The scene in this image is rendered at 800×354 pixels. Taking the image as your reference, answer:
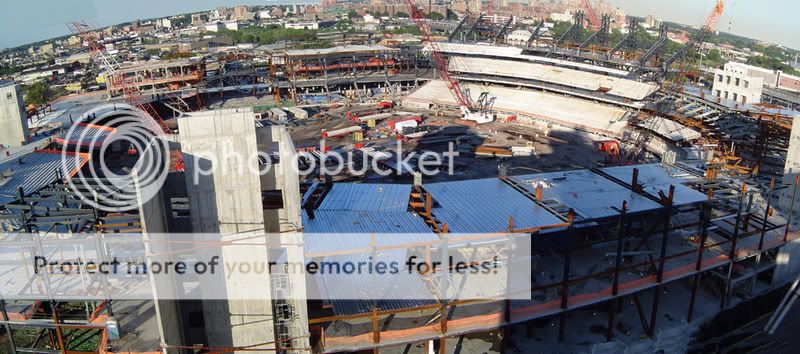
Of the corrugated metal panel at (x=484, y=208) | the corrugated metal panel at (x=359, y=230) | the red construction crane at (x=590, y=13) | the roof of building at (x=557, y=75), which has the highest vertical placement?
the red construction crane at (x=590, y=13)

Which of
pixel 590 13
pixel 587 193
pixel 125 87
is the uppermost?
pixel 590 13

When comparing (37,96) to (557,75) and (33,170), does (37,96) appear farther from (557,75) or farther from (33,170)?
(557,75)

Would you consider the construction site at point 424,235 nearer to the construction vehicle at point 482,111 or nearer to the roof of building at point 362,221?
the roof of building at point 362,221

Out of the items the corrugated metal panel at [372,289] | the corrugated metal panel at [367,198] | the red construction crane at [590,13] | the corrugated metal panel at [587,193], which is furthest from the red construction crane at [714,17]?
the red construction crane at [590,13]

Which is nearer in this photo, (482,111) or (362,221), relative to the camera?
(362,221)

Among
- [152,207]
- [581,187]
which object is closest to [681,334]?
[581,187]

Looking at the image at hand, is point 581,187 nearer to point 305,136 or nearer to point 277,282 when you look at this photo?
point 277,282

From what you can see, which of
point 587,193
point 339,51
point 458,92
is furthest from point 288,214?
point 339,51
